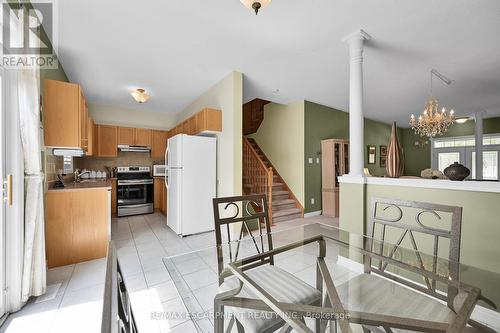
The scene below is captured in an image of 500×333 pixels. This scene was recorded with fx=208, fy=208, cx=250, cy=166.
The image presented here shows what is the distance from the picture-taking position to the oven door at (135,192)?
4641mm

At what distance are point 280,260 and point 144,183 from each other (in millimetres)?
3905

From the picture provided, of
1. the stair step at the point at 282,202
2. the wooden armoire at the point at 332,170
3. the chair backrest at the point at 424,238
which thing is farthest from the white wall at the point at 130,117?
the chair backrest at the point at 424,238

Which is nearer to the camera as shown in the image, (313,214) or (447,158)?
(313,214)

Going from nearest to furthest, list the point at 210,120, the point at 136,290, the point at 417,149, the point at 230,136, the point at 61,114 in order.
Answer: the point at 136,290 → the point at 61,114 → the point at 230,136 → the point at 210,120 → the point at 417,149

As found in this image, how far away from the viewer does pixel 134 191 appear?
4781 mm

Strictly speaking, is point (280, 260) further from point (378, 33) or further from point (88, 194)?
point (378, 33)

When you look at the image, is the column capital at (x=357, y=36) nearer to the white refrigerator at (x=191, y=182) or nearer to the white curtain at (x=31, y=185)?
the white refrigerator at (x=191, y=182)

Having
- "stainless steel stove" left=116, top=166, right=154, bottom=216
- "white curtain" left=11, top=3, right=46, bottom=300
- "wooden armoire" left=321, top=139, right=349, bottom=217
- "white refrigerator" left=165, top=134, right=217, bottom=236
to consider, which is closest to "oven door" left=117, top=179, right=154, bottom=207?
"stainless steel stove" left=116, top=166, right=154, bottom=216

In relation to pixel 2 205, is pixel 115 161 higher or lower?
higher

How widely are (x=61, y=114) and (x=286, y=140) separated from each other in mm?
4247

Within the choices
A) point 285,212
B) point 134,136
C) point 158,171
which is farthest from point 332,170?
point 134,136

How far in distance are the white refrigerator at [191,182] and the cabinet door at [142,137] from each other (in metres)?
1.96

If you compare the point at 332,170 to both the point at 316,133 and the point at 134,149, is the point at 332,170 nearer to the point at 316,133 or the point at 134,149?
the point at 316,133

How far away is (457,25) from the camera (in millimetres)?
2215
